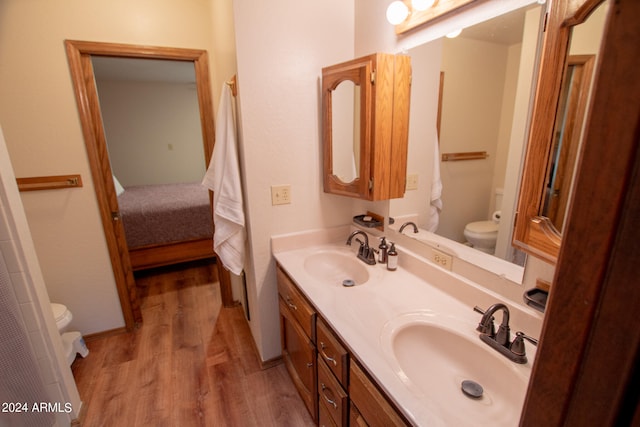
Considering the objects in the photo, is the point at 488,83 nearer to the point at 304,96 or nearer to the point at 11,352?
the point at 304,96

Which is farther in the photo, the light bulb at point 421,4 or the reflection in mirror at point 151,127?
the reflection in mirror at point 151,127

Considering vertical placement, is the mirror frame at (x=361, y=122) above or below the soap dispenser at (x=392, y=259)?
above

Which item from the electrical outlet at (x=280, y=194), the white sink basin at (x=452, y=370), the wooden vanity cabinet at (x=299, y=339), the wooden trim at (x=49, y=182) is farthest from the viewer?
the wooden trim at (x=49, y=182)

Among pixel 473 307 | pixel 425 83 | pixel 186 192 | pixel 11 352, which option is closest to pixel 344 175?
pixel 425 83

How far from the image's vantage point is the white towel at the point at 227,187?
1629 millimetres

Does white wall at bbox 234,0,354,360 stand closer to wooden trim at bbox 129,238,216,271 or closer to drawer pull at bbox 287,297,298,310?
drawer pull at bbox 287,297,298,310

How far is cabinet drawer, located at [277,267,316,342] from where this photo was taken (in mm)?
1307

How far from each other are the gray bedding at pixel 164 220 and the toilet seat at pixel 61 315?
1.15 metres

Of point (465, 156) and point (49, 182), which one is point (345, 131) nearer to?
point (465, 156)

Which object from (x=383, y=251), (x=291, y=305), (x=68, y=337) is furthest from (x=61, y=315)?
(x=383, y=251)

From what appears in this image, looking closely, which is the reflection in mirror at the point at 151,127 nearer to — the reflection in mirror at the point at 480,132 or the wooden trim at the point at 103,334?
the wooden trim at the point at 103,334

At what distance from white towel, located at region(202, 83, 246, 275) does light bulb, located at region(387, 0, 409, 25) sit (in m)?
0.92

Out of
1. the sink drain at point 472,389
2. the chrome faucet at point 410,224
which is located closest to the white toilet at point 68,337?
the chrome faucet at point 410,224

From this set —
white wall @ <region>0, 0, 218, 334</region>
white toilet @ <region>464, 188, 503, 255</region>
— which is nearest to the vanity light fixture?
white toilet @ <region>464, 188, 503, 255</region>
